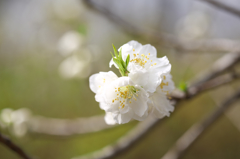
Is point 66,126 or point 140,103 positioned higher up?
point 66,126

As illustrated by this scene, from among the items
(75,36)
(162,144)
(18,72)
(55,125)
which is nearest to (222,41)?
(75,36)

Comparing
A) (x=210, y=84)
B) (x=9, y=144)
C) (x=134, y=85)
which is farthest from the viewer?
(x=210, y=84)

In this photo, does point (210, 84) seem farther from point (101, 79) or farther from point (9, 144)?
point (9, 144)

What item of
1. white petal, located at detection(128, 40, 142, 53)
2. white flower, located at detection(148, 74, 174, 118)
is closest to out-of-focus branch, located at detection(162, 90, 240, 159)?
→ white flower, located at detection(148, 74, 174, 118)

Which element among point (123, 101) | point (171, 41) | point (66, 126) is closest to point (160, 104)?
point (123, 101)

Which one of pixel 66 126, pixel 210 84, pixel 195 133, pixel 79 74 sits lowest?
pixel 195 133

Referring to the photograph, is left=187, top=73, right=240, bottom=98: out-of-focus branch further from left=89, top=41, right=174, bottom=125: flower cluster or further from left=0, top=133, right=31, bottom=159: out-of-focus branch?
left=0, top=133, right=31, bottom=159: out-of-focus branch

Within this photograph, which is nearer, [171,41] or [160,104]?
[160,104]

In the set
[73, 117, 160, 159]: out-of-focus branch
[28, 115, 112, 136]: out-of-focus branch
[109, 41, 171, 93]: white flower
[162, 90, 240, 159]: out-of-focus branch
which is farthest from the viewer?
[28, 115, 112, 136]: out-of-focus branch
